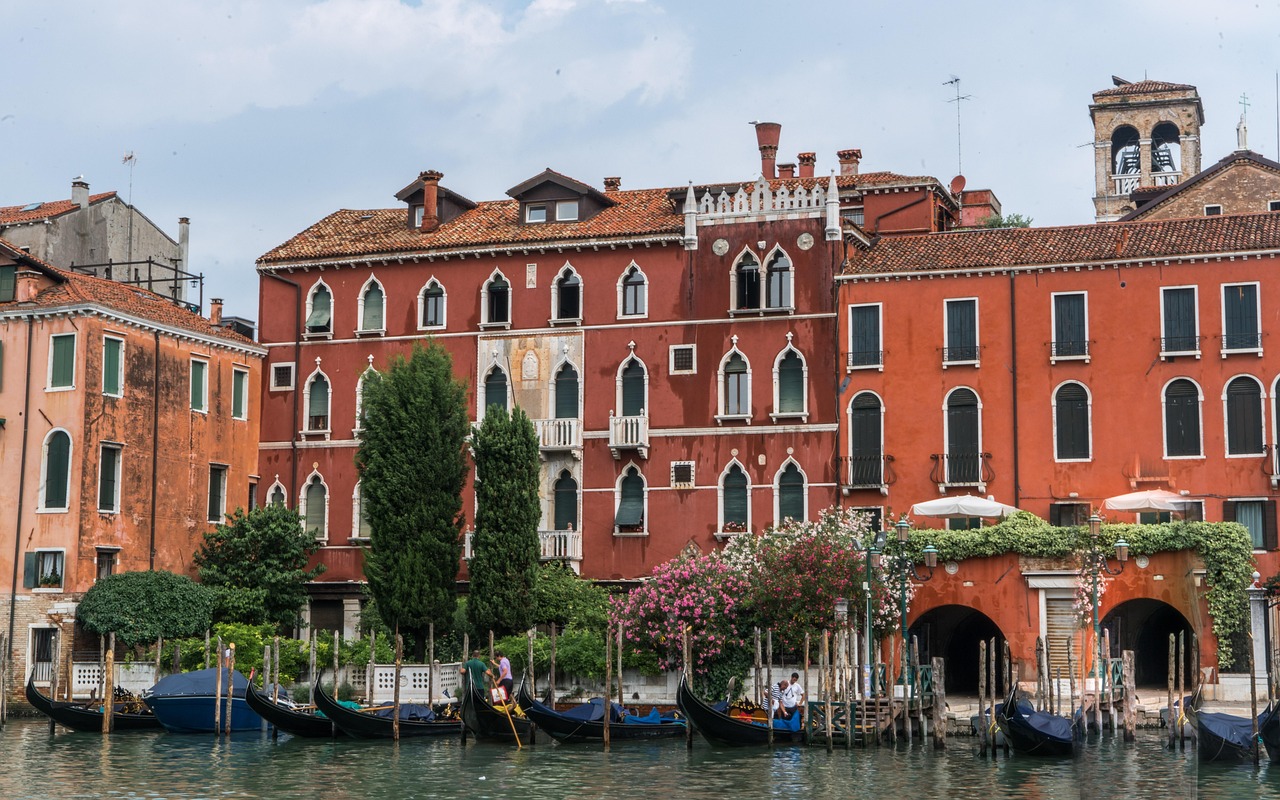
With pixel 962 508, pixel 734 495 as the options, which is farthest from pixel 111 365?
pixel 962 508

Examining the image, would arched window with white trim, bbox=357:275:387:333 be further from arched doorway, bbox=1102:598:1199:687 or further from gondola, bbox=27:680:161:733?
arched doorway, bbox=1102:598:1199:687

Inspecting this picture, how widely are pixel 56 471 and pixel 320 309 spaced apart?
6.85 meters

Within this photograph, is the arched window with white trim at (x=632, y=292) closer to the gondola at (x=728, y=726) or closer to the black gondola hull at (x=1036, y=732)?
the gondola at (x=728, y=726)

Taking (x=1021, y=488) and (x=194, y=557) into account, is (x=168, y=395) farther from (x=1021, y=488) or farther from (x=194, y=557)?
(x=1021, y=488)

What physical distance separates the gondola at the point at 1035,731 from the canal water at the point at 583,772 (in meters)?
0.27

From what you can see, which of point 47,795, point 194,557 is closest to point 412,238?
point 194,557

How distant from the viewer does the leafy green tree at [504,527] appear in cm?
3278

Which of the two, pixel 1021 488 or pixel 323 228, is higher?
pixel 323 228

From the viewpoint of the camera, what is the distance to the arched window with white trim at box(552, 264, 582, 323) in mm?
36844

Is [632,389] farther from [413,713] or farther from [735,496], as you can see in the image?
[413,713]

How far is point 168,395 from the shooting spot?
36.4 metres

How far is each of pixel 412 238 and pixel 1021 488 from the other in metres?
14.0

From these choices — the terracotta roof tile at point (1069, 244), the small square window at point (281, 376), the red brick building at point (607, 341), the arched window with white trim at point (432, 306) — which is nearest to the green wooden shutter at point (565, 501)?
the red brick building at point (607, 341)

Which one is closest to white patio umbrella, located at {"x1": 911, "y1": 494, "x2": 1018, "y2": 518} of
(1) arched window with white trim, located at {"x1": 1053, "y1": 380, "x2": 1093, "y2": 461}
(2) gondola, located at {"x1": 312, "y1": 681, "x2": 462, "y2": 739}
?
(1) arched window with white trim, located at {"x1": 1053, "y1": 380, "x2": 1093, "y2": 461}
